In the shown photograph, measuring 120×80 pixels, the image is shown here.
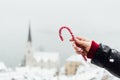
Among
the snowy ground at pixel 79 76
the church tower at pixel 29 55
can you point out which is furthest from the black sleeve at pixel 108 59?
the church tower at pixel 29 55

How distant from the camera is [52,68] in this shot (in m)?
87.8

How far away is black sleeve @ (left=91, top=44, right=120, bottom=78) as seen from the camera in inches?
89.7

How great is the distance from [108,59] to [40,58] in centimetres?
8516

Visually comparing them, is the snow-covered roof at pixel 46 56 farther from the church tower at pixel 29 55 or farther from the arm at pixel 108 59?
the arm at pixel 108 59

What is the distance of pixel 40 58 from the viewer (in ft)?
286

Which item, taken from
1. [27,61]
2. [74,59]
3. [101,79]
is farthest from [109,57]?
[27,61]

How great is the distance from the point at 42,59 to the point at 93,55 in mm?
85109

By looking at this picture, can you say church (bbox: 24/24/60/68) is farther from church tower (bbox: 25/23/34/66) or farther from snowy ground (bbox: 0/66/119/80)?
snowy ground (bbox: 0/66/119/80)

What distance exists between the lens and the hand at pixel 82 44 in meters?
2.30

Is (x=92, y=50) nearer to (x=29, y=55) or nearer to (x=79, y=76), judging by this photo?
(x=79, y=76)

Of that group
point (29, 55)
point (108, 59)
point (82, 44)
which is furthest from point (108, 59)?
point (29, 55)

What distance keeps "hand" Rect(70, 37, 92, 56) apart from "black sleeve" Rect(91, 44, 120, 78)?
0.05m

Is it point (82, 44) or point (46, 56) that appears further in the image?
point (46, 56)

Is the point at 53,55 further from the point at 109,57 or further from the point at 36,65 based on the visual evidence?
the point at 109,57
